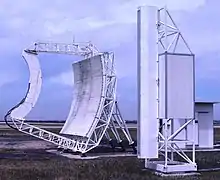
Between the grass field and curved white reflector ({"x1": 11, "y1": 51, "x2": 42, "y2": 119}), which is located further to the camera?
curved white reflector ({"x1": 11, "y1": 51, "x2": 42, "y2": 119})

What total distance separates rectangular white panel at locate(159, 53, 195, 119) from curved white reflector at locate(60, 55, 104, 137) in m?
9.58

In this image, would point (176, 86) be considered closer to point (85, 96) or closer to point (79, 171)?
point (79, 171)

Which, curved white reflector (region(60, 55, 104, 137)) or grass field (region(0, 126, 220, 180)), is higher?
curved white reflector (region(60, 55, 104, 137))

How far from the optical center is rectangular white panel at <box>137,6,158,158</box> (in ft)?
70.5

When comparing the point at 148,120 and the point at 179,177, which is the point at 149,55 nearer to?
the point at 148,120

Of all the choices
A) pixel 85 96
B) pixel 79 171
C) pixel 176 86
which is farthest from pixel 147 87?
pixel 85 96

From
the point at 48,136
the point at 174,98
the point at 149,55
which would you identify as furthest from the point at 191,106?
the point at 48,136

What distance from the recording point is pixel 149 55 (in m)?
21.7

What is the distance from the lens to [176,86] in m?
21.6

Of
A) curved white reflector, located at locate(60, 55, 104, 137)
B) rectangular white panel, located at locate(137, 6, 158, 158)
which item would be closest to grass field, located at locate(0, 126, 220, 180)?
rectangular white panel, located at locate(137, 6, 158, 158)

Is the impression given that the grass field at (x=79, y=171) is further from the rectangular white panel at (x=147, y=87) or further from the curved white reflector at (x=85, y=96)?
the curved white reflector at (x=85, y=96)

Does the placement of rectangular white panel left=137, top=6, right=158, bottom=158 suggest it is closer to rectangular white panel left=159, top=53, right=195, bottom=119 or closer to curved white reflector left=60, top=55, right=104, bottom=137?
rectangular white panel left=159, top=53, right=195, bottom=119

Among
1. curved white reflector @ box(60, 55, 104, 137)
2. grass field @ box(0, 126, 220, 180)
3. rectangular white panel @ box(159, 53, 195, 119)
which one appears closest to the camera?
grass field @ box(0, 126, 220, 180)

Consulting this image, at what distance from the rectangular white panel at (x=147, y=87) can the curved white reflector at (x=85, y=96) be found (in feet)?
30.2
